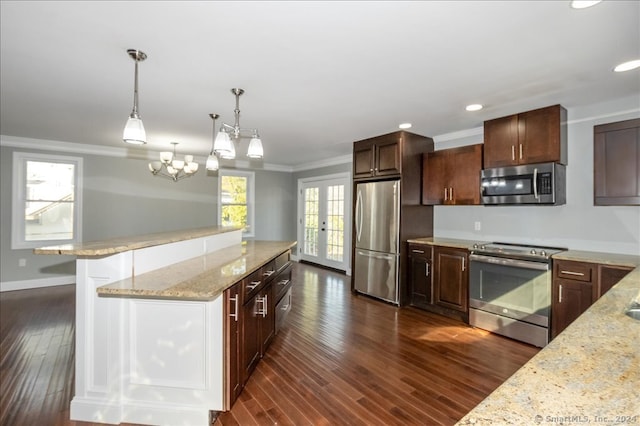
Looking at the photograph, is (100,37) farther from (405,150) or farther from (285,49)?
(405,150)

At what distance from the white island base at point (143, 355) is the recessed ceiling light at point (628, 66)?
10.9 feet

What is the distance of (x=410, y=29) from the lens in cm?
181

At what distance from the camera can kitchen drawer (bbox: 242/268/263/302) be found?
2.13 m

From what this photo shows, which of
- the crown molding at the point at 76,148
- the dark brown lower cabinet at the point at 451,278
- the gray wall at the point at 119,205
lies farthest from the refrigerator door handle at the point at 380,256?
the crown molding at the point at 76,148

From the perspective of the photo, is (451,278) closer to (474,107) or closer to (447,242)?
(447,242)

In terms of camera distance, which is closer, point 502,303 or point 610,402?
point 610,402

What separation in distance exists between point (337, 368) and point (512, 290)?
197 centimetres

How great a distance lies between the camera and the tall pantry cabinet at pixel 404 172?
4059mm

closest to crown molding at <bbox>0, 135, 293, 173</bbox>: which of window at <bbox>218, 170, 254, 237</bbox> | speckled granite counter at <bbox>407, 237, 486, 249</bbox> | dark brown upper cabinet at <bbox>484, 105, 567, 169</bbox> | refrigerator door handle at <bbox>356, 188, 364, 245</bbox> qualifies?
window at <bbox>218, 170, 254, 237</bbox>

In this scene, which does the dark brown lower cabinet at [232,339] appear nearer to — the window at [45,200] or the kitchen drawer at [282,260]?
the kitchen drawer at [282,260]

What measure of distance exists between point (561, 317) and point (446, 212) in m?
1.90

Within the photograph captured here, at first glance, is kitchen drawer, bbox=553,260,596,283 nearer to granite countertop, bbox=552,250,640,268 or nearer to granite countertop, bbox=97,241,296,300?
granite countertop, bbox=552,250,640,268

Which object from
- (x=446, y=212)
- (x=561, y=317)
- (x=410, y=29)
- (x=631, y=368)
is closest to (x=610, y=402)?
(x=631, y=368)

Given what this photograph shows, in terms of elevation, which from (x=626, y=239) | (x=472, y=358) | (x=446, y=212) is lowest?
(x=472, y=358)
